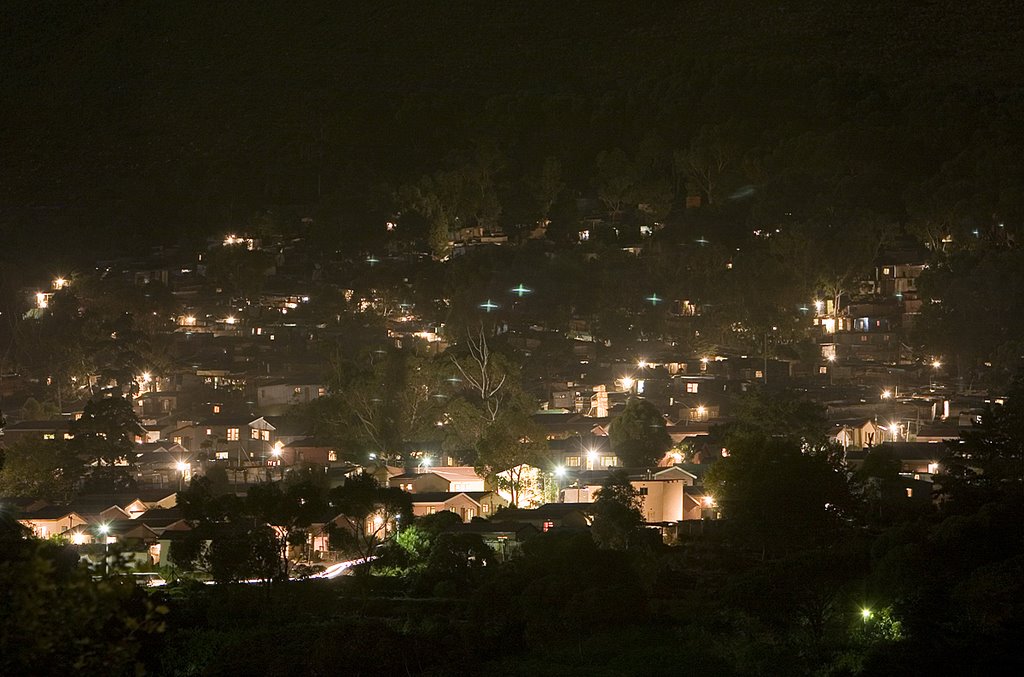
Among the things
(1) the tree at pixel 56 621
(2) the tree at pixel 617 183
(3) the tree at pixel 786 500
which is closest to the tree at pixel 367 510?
(3) the tree at pixel 786 500

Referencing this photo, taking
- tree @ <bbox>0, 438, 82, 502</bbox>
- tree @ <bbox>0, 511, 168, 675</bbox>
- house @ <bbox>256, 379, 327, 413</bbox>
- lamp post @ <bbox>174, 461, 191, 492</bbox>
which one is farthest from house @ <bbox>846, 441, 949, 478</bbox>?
tree @ <bbox>0, 511, 168, 675</bbox>

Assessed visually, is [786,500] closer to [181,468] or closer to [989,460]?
[989,460]

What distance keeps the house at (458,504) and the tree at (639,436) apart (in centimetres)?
299

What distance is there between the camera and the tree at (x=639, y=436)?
75.9 feet

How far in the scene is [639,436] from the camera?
23625 millimetres

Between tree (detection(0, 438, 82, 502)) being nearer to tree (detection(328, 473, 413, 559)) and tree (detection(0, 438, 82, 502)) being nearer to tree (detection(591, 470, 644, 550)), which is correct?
tree (detection(328, 473, 413, 559))

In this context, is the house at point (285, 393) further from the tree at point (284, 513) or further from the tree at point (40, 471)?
the tree at point (284, 513)

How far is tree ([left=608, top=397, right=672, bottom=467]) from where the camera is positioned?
2312 centimetres

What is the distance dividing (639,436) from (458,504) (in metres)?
4.33

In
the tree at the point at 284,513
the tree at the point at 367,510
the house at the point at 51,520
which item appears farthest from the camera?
the house at the point at 51,520

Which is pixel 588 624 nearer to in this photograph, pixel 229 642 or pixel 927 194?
pixel 229 642

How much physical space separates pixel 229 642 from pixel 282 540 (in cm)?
275

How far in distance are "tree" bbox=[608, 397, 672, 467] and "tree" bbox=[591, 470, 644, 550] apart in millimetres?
5084

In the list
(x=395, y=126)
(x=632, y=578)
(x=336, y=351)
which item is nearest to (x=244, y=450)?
(x=336, y=351)
